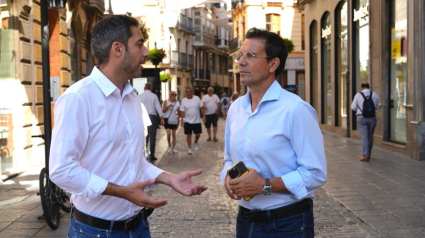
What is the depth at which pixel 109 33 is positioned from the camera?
8.88ft

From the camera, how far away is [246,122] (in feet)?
9.71

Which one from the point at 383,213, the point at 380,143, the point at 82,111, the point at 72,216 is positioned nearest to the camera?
the point at 82,111

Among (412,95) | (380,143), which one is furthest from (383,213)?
(380,143)

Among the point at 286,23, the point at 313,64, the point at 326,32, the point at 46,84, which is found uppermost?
the point at 286,23

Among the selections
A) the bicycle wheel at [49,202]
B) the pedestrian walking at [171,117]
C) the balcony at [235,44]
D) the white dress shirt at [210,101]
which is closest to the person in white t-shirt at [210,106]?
the white dress shirt at [210,101]

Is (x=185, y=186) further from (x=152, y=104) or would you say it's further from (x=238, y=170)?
(x=152, y=104)

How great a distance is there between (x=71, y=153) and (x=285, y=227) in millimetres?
1153

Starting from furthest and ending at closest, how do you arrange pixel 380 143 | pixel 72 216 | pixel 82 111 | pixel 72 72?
pixel 72 72, pixel 380 143, pixel 72 216, pixel 82 111

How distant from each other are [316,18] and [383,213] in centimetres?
1862

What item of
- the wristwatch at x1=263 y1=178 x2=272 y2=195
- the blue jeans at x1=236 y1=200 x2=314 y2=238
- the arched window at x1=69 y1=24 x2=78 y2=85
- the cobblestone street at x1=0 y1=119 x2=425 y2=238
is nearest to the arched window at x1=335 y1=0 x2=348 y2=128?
Result: the cobblestone street at x1=0 y1=119 x2=425 y2=238

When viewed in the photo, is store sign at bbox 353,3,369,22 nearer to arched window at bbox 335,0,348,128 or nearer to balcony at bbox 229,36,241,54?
arched window at bbox 335,0,348,128

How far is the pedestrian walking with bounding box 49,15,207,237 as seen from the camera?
2.49 meters

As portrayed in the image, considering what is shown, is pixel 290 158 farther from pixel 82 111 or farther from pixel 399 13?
pixel 399 13

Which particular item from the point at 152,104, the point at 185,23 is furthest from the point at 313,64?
the point at 185,23
